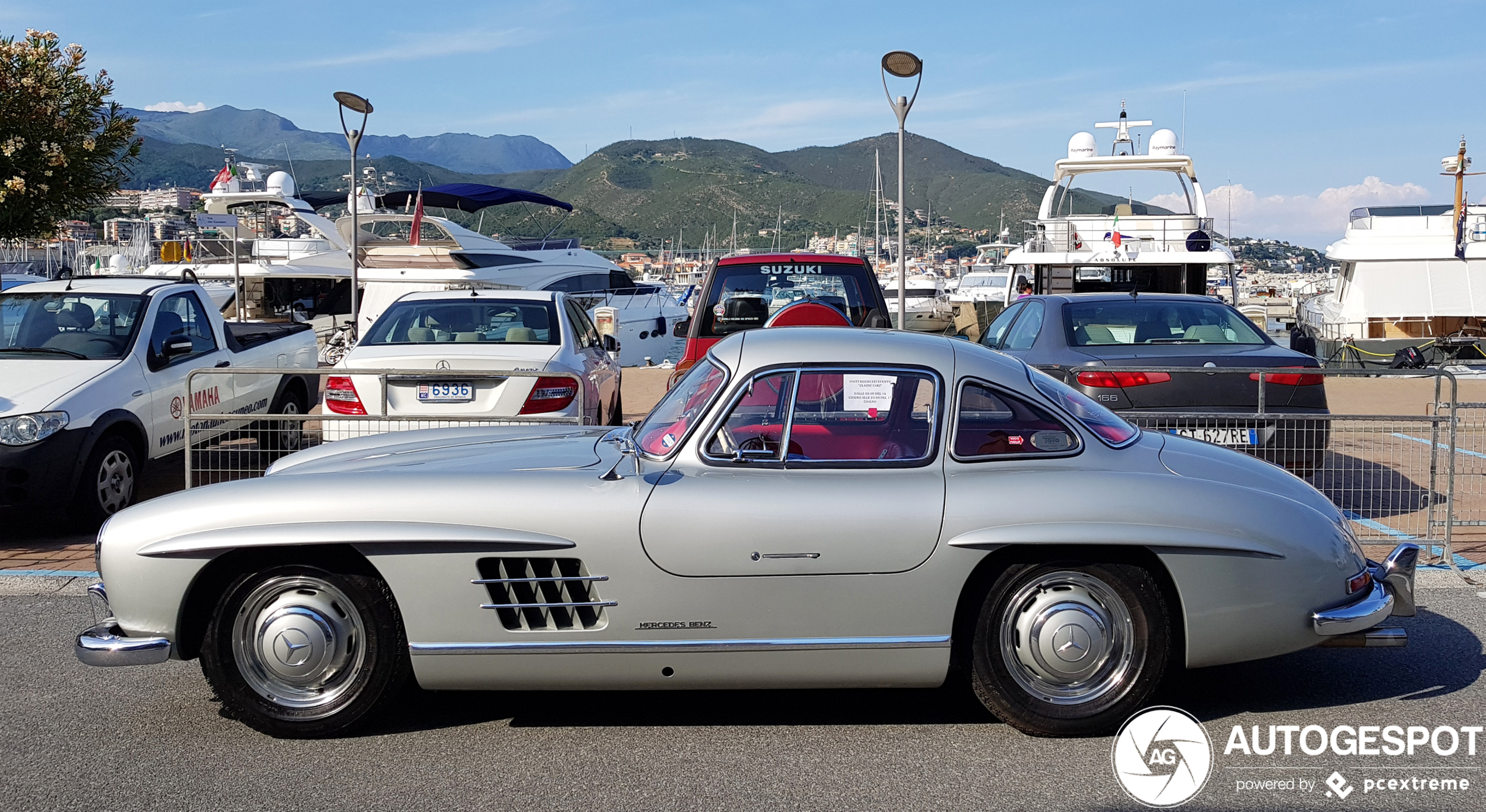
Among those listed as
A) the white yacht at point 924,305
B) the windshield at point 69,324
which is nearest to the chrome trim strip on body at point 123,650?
the windshield at point 69,324

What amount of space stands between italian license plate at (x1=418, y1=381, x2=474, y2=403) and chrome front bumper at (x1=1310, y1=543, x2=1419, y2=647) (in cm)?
551

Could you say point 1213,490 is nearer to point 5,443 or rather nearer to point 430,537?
point 430,537

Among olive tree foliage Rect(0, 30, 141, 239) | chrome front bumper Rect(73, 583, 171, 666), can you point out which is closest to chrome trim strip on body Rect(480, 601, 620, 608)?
chrome front bumper Rect(73, 583, 171, 666)

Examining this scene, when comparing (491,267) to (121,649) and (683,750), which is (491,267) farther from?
(683,750)

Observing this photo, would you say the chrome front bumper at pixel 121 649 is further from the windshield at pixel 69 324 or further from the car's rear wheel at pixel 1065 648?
the windshield at pixel 69 324

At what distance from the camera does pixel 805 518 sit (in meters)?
4.15

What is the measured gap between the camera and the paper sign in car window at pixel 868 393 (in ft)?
14.9

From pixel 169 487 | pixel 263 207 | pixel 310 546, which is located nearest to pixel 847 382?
pixel 310 546

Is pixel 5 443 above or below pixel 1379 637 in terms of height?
above

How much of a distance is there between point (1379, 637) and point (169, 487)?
8528mm

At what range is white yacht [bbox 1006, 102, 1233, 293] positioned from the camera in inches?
746

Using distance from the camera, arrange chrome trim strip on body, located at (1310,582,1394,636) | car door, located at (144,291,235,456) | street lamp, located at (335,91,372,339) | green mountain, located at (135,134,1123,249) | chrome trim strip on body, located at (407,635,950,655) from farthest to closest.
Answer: green mountain, located at (135,134,1123,249) → street lamp, located at (335,91,372,339) → car door, located at (144,291,235,456) → chrome trim strip on body, located at (1310,582,1394,636) → chrome trim strip on body, located at (407,635,950,655)

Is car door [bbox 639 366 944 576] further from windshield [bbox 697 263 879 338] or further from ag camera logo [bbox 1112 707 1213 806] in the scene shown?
windshield [bbox 697 263 879 338]

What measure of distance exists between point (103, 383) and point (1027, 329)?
656cm
